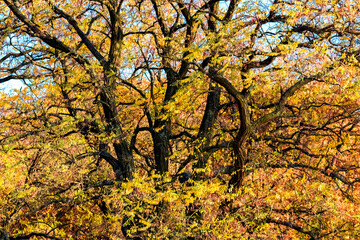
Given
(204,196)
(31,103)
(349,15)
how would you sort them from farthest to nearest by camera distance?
1. (31,103)
2. (204,196)
3. (349,15)

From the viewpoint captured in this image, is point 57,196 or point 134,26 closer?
point 57,196

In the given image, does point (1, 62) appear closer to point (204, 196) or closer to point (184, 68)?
point (184, 68)

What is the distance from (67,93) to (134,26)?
298 centimetres

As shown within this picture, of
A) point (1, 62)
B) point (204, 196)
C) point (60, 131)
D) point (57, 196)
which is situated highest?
point (1, 62)

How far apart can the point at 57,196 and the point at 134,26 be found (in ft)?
17.0

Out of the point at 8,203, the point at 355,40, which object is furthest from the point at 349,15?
the point at 8,203

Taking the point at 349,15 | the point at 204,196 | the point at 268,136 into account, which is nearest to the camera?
the point at 349,15

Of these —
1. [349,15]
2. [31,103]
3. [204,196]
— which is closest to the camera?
[349,15]

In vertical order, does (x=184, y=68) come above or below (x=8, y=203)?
above

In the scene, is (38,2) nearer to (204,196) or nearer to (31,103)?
(31,103)

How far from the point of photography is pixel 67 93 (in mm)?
9172

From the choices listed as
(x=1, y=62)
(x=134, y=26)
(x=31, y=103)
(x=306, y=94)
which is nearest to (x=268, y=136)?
(x=306, y=94)

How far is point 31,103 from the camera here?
8.67 metres

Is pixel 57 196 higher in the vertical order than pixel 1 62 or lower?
lower
